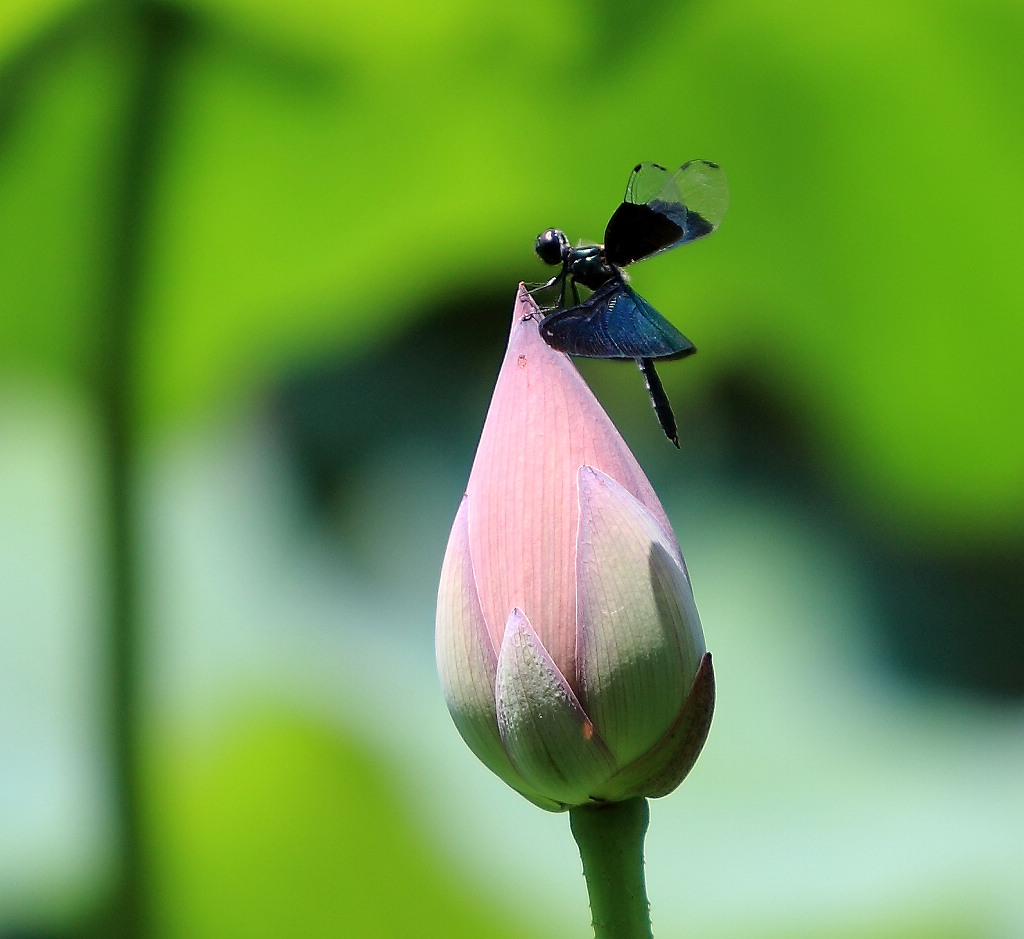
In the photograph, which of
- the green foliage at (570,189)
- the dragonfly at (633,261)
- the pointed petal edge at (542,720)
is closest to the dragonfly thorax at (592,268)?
the dragonfly at (633,261)

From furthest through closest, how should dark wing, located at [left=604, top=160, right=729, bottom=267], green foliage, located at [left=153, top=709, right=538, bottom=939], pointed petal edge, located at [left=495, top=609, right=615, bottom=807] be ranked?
green foliage, located at [left=153, top=709, right=538, bottom=939] < dark wing, located at [left=604, top=160, right=729, bottom=267] < pointed petal edge, located at [left=495, top=609, right=615, bottom=807]

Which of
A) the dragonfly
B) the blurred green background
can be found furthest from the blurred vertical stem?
the dragonfly

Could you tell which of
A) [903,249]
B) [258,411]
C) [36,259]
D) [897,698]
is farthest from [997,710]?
[36,259]

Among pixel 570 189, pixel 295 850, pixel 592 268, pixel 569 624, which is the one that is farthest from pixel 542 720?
pixel 570 189

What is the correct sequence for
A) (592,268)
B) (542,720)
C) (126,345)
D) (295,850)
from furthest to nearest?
(126,345) → (295,850) → (592,268) → (542,720)

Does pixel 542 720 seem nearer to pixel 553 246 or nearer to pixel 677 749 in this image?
pixel 677 749

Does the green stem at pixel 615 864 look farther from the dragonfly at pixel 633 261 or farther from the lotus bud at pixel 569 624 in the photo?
the dragonfly at pixel 633 261

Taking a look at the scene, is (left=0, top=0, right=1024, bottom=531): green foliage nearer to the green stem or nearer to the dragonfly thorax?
the dragonfly thorax
